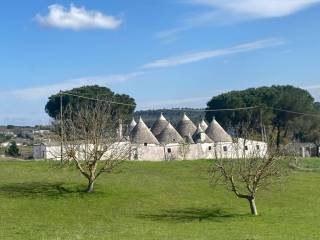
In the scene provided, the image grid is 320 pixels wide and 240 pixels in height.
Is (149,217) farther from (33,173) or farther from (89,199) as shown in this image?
(33,173)

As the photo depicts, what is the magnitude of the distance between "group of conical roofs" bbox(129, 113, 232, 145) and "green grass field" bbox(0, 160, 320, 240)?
22745mm

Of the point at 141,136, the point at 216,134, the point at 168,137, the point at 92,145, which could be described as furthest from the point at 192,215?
the point at 216,134

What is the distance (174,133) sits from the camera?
68938 mm

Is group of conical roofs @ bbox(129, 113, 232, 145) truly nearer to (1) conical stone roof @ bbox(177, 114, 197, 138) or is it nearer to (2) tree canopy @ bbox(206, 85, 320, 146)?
(1) conical stone roof @ bbox(177, 114, 197, 138)

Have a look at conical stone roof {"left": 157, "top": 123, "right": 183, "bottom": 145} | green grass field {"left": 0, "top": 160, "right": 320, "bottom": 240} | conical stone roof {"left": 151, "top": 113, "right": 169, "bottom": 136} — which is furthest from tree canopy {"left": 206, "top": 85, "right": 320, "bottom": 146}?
green grass field {"left": 0, "top": 160, "right": 320, "bottom": 240}

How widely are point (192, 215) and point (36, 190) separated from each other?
931 centimetres

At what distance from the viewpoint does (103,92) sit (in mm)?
94438

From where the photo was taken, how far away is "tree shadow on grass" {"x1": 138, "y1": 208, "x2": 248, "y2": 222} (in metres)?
26.9

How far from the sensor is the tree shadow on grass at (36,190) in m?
30.8

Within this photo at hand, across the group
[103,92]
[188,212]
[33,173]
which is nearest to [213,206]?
[188,212]

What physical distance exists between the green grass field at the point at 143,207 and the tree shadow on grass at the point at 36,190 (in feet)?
0.17

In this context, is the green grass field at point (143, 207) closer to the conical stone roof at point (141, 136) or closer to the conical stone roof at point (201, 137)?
the conical stone roof at point (141, 136)

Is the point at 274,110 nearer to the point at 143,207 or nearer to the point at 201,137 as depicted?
the point at 201,137

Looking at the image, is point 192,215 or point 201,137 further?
point 201,137
